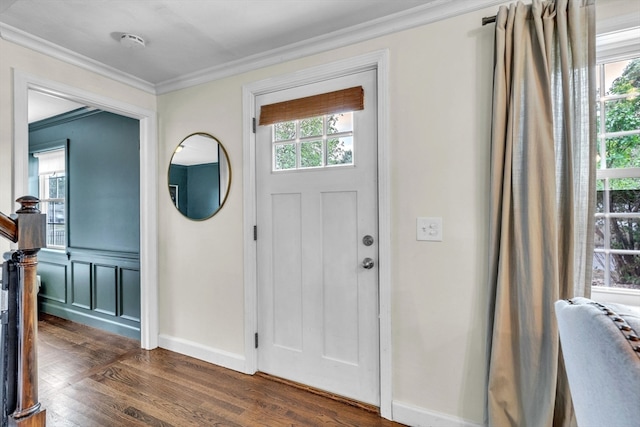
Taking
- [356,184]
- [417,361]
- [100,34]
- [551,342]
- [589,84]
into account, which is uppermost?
[100,34]

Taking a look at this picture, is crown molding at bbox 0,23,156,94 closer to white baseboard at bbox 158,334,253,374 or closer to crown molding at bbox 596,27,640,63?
white baseboard at bbox 158,334,253,374

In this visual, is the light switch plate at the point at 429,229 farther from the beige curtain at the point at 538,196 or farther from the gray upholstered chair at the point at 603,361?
the gray upholstered chair at the point at 603,361

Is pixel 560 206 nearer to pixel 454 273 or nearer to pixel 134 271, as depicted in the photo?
pixel 454 273

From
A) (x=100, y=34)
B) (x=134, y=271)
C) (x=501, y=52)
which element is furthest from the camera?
(x=134, y=271)

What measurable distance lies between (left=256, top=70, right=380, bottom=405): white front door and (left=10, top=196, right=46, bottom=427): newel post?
1.34m

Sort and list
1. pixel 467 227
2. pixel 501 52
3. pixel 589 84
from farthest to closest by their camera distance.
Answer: pixel 467 227
pixel 501 52
pixel 589 84

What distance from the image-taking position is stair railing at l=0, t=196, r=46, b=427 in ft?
3.91

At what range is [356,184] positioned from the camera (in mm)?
2041

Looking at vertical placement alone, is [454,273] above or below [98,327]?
above

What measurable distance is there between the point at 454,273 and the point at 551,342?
510 millimetres

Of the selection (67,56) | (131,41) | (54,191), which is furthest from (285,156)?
(54,191)

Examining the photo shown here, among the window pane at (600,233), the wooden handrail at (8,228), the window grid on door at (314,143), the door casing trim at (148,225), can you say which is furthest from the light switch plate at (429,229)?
the door casing trim at (148,225)

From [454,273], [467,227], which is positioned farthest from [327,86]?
[454,273]

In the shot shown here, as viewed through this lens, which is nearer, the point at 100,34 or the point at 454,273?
the point at 454,273
